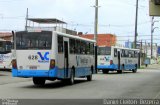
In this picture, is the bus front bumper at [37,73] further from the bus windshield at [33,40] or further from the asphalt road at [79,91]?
the bus windshield at [33,40]

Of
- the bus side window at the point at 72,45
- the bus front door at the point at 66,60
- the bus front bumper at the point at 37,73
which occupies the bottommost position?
the bus front bumper at the point at 37,73

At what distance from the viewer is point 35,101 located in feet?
54.2

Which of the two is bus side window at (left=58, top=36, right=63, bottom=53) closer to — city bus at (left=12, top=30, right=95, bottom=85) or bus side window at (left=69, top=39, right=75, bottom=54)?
city bus at (left=12, top=30, right=95, bottom=85)

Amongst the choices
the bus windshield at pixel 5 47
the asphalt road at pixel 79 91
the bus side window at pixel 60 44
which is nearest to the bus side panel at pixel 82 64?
the asphalt road at pixel 79 91

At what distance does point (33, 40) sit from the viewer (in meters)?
23.7

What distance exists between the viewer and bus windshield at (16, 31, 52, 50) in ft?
76.8

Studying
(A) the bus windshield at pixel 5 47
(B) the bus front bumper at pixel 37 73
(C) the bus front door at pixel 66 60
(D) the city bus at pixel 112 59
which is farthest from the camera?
(D) the city bus at pixel 112 59

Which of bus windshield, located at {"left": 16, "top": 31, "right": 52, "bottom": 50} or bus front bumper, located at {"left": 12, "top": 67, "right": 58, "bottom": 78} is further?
bus windshield, located at {"left": 16, "top": 31, "right": 52, "bottom": 50}

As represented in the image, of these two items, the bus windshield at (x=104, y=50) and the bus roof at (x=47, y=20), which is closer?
the bus windshield at (x=104, y=50)

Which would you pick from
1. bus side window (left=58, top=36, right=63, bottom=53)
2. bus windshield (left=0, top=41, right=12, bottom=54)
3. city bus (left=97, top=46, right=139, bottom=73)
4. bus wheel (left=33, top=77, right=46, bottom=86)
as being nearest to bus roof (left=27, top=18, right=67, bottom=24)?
city bus (left=97, top=46, right=139, bottom=73)

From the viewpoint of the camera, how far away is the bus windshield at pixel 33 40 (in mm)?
23422

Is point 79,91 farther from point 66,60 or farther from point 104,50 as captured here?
point 104,50

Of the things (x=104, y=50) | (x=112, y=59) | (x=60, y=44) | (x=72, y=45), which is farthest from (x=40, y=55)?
(x=104, y=50)

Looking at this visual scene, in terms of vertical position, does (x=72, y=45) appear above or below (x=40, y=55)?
above
